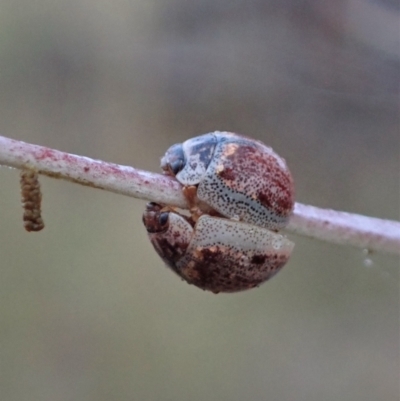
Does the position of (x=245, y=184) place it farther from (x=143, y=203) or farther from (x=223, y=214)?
(x=143, y=203)

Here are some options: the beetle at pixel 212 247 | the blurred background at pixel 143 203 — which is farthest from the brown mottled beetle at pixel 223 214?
the blurred background at pixel 143 203

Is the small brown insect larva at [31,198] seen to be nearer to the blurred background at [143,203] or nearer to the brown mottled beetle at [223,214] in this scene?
the brown mottled beetle at [223,214]

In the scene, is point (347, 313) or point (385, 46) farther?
point (347, 313)

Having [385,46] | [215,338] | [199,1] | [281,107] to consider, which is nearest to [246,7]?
[199,1]

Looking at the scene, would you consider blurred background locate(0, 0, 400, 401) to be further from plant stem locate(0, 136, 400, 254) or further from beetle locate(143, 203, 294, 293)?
beetle locate(143, 203, 294, 293)

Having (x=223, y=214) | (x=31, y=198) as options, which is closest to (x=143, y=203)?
(x=223, y=214)

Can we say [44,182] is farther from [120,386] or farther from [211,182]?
[211,182]
